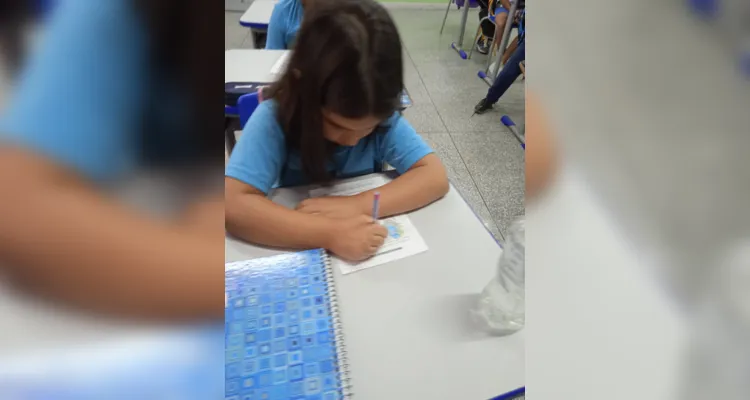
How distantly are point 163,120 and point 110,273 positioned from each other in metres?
0.05

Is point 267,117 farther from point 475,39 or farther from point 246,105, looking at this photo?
point 475,39

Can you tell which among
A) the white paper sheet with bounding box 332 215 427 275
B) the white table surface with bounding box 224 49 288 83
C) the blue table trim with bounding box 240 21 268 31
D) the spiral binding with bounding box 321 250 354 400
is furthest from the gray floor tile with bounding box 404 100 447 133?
the spiral binding with bounding box 321 250 354 400

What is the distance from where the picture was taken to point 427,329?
531mm

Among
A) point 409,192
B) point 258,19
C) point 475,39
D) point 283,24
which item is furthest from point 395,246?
point 258,19

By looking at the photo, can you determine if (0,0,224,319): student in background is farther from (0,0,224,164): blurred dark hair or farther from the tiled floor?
the tiled floor

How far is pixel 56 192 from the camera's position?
0.11 meters

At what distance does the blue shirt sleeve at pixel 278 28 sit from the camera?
1403 mm

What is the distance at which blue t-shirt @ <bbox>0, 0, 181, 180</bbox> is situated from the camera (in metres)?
0.11

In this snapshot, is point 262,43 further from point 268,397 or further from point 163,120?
point 163,120

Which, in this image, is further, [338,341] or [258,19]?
[258,19]

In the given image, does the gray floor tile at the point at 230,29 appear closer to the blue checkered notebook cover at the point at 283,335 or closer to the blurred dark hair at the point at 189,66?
the blurred dark hair at the point at 189,66

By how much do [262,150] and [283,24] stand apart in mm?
805

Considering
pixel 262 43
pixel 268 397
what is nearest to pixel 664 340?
pixel 268 397

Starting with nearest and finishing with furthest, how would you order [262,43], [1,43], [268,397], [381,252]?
[1,43] → [268,397] → [381,252] → [262,43]
